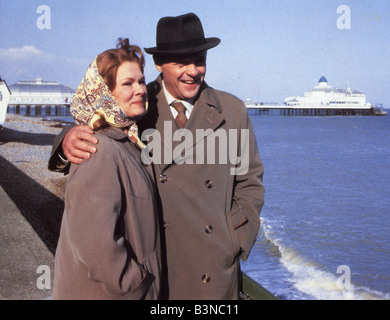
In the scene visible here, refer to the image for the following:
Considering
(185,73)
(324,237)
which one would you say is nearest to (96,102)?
(185,73)

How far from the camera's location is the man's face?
7.73ft

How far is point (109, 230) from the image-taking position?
5.69ft

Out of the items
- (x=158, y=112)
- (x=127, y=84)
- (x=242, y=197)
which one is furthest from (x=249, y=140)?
(x=127, y=84)

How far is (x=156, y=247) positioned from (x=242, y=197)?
71 centimetres

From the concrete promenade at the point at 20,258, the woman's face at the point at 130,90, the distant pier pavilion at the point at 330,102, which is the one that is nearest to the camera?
the woman's face at the point at 130,90

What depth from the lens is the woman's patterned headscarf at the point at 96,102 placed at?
1.93 meters

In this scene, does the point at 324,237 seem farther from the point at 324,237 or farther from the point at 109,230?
the point at 109,230

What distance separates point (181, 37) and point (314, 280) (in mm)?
8480

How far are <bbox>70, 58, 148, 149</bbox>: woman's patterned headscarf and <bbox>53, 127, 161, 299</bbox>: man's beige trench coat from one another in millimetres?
52

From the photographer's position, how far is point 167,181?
2275mm

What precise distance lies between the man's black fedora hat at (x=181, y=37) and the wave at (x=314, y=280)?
7387 mm

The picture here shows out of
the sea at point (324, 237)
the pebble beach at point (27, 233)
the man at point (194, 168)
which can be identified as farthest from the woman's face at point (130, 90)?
the sea at point (324, 237)

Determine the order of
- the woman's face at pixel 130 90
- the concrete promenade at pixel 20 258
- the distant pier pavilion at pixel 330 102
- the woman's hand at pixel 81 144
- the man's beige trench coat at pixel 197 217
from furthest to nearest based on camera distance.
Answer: the distant pier pavilion at pixel 330 102 → the concrete promenade at pixel 20 258 → the man's beige trench coat at pixel 197 217 → the woman's face at pixel 130 90 → the woman's hand at pixel 81 144

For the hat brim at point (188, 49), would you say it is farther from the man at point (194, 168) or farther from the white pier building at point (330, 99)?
the white pier building at point (330, 99)
